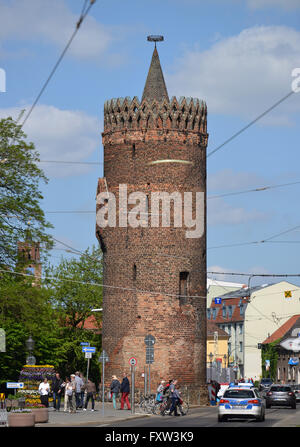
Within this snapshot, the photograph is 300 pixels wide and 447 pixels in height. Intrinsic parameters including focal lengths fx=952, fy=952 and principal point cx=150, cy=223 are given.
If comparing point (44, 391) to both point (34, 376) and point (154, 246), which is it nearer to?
point (34, 376)

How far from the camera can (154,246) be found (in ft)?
158

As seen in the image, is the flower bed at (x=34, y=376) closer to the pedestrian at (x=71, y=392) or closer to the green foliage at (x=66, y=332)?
the pedestrian at (x=71, y=392)

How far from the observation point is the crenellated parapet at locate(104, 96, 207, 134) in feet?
160

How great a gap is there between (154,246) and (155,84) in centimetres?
866

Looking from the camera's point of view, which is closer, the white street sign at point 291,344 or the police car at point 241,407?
the police car at point 241,407

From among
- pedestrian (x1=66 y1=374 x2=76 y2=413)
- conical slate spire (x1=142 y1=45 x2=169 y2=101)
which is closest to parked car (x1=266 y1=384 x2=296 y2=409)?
pedestrian (x1=66 y1=374 x2=76 y2=413)

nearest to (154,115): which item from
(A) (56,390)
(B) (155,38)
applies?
(B) (155,38)

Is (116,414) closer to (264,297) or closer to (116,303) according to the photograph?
(116,303)

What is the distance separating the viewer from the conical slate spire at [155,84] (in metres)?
49.7

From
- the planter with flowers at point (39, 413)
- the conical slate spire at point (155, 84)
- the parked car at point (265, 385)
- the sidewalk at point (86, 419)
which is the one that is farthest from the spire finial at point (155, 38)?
the parked car at point (265, 385)

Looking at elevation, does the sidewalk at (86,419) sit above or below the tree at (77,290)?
below

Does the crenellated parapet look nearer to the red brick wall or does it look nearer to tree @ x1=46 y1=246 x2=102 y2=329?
the red brick wall

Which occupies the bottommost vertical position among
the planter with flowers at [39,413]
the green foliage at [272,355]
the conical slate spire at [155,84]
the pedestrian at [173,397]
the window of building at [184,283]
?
the planter with flowers at [39,413]

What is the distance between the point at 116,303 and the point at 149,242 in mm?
3592
